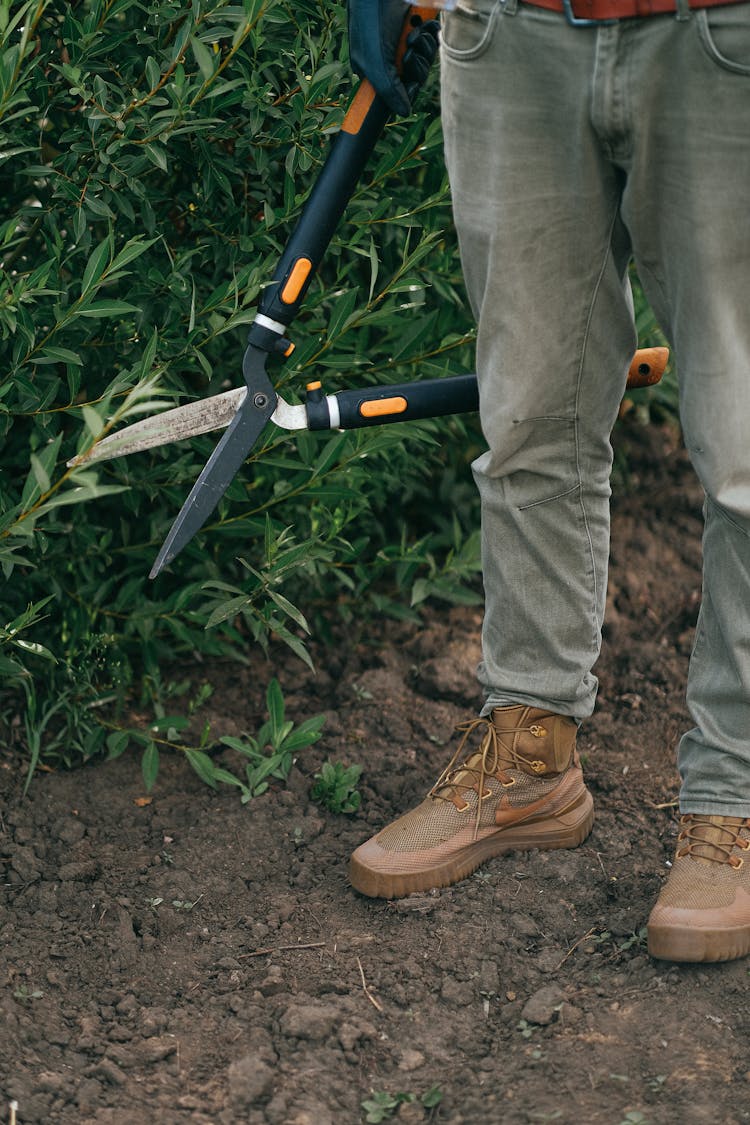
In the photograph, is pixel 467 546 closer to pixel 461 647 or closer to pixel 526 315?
pixel 461 647

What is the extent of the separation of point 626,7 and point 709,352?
507 millimetres

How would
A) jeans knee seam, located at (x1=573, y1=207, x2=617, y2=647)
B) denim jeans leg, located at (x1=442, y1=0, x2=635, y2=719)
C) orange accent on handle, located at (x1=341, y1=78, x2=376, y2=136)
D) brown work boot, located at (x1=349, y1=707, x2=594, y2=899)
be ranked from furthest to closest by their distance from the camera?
brown work boot, located at (x1=349, y1=707, x2=594, y2=899), orange accent on handle, located at (x1=341, y1=78, x2=376, y2=136), jeans knee seam, located at (x1=573, y1=207, x2=617, y2=647), denim jeans leg, located at (x1=442, y1=0, x2=635, y2=719)

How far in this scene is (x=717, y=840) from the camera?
7.26ft

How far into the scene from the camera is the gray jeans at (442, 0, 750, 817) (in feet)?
5.91

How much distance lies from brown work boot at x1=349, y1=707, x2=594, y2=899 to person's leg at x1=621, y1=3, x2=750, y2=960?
271mm

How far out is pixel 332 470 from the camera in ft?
8.49

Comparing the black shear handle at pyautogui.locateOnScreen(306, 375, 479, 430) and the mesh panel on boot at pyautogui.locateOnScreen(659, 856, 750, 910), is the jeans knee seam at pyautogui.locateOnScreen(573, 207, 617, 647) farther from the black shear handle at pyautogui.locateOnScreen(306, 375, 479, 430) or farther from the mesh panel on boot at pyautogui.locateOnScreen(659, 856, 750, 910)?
the mesh panel on boot at pyautogui.locateOnScreen(659, 856, 750, 910)

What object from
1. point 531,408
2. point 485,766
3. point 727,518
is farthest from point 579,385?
point 485,766

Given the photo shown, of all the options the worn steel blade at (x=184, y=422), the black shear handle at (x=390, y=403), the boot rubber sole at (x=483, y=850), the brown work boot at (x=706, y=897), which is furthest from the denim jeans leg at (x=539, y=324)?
the worn steel blade at (x=184, y=422)

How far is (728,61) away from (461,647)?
1.75 meters

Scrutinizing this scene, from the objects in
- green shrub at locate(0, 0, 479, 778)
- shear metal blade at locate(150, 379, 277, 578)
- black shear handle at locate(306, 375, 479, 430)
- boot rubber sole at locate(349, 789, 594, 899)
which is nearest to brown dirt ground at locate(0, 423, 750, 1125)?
boot rubber sole at locate(349, 789, 594, 899)

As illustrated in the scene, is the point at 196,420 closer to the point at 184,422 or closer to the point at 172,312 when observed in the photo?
the point at 184,422

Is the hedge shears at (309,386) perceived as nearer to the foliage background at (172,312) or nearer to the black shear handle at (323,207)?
the black shear handle at (323,207)

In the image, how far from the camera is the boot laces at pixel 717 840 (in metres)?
2.20
